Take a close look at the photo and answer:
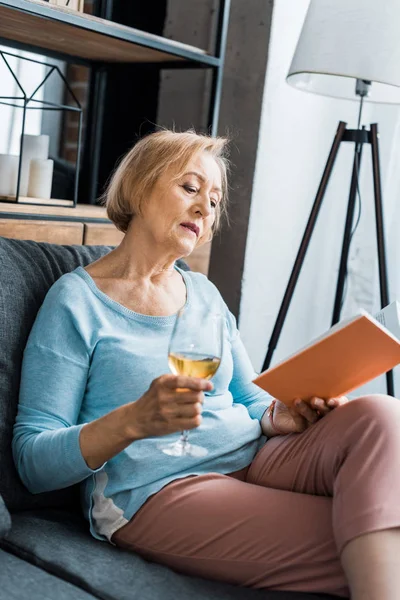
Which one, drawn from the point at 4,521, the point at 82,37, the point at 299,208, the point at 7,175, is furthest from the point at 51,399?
the point at 299,208

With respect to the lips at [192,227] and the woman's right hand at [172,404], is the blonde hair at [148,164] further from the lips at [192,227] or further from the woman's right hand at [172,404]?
the woman's right hand at [172,404]

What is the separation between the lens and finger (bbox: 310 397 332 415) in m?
1.55

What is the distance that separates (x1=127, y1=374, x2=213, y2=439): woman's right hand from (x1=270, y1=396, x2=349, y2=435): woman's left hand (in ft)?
1.34

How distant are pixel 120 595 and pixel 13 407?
0.42 metres

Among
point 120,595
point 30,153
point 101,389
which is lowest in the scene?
point 120,595

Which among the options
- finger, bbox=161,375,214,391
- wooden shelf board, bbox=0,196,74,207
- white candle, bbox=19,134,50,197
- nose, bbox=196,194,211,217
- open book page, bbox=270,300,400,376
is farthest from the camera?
white candle, bbox=19,134,50,197

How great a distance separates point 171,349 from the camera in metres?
1.17

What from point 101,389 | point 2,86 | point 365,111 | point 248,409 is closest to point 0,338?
point 101,389

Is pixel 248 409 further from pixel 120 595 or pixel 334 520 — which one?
pixel 120 595

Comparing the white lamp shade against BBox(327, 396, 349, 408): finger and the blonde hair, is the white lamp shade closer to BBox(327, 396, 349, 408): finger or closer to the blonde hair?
the blonde hair

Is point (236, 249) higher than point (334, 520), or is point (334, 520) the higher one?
point (236, 249)

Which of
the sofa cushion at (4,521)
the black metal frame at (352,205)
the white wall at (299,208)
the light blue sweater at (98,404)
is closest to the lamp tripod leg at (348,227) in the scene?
the black metal frame at (352,205)

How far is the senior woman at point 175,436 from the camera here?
1312 mm

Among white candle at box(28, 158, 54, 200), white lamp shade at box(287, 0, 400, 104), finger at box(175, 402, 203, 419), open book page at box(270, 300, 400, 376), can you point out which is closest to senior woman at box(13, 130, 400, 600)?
finger at box(175, 402, 203, 419)
